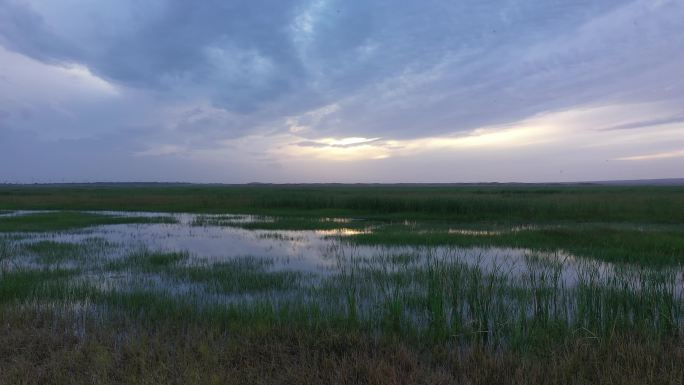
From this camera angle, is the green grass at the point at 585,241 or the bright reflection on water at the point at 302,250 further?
the green grass at the point at 585,241

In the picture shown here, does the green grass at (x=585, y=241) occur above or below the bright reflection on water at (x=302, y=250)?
above

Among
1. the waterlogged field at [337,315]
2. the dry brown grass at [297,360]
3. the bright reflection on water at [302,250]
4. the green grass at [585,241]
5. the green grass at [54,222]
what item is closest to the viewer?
the dry brown grass at [297,360]

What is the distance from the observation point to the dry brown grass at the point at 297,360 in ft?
13.2

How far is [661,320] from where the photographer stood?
5.69 meters

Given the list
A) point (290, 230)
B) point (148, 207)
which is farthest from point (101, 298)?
point (148, 207)

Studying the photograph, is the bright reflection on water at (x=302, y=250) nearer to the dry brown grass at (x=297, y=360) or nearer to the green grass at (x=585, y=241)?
the green grass at (x=585, y=241)

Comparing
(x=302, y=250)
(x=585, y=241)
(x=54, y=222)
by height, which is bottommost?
(x=302, y=250)

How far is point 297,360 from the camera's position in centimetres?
459

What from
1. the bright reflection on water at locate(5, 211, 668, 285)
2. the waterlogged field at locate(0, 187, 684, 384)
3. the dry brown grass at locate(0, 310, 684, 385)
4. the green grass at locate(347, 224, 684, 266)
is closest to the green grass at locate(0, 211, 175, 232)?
the bright reflection on water at locate(5, 211, 668, 285)

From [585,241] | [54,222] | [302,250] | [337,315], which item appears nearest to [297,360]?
[337,315]

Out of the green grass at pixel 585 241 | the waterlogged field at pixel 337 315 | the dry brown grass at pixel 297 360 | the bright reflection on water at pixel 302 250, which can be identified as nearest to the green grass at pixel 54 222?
the bright reflection on water at pixel 302 250

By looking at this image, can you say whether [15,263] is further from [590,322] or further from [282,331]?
[590,322]

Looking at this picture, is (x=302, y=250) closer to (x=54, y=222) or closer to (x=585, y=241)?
(x=585, y=241)

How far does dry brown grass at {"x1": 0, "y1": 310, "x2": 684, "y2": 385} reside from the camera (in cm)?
403
